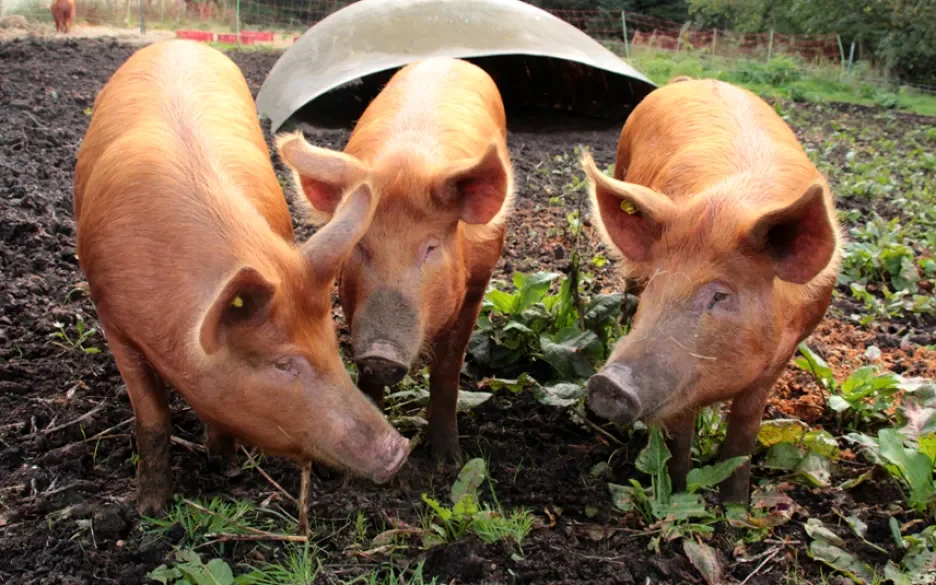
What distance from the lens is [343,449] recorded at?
10.6ft

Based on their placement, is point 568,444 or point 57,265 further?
point 57,265

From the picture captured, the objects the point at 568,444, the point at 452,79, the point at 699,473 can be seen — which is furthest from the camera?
the point at 452,79

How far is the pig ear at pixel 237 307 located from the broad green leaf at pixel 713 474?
6.48 feet

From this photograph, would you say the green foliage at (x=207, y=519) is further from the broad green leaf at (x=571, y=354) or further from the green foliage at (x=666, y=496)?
the broad green leaf at (x=571, y=354)

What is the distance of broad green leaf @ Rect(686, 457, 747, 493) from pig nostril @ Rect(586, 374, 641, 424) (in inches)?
28.5

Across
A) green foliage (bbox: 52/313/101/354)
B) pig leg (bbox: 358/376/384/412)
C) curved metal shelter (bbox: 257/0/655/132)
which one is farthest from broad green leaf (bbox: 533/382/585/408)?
curved metal shelter (bbox: 257/0/655/132)

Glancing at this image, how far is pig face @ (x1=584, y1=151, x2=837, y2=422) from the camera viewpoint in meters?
3.27

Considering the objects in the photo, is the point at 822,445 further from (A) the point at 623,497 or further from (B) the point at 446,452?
(B) the point at 446,452

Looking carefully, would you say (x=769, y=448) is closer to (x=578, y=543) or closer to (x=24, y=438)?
(x=578, y=543)

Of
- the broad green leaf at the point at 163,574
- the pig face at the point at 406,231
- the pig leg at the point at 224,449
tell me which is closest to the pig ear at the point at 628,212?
the pig face at the point at 406,231

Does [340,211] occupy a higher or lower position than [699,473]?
higher

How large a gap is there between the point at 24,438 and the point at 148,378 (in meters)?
0.90

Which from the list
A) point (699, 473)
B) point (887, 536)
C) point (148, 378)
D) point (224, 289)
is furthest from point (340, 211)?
point (887, 536)

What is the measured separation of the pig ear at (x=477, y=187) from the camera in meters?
3.83
